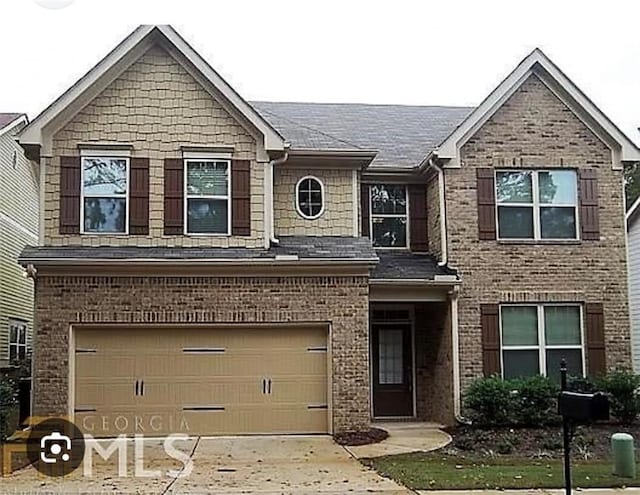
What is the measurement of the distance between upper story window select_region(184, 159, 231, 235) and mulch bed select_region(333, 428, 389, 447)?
15.1 ft

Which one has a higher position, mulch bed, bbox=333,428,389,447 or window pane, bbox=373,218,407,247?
window pane, bbox=373,218,407,247

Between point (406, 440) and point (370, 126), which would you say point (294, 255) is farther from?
point (370, 126)

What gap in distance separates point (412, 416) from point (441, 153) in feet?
19.7

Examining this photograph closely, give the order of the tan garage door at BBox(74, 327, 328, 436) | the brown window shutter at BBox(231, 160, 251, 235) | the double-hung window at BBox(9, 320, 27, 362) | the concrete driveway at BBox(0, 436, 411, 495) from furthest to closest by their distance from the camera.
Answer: the double-hung window at BBox(9, 320, 27, 362) < the brown window shutter at BBox(231, 160, 251, 235) < the tan garage door at BBox(74, 327, 328, 436) < the concrete driveway at BBox(0, 436, 411, 495)

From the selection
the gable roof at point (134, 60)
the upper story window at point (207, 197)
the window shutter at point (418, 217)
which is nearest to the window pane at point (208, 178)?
the upper story window at point (207, 197)

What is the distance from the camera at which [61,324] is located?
16.6m

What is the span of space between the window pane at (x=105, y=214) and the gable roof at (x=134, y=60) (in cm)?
160

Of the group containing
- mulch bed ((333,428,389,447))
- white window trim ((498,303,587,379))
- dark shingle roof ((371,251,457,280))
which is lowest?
mulch bed ((333,428,389,447))

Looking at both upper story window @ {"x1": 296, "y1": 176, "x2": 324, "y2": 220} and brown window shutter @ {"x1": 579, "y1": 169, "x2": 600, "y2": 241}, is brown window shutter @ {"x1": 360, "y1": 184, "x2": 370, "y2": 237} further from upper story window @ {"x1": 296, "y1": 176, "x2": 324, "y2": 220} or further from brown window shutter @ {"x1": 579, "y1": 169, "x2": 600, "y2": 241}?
brown window shutter @ {"x1": 579, "y1": 169, "x2": 600, "y2": 241}

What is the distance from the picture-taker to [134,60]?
57.9ft

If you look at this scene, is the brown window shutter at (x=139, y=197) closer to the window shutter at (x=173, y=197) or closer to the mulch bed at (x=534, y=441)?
the window shutter at (x=173, y=197)

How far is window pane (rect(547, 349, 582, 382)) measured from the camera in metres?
18.4

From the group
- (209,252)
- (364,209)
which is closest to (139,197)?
(209,252)

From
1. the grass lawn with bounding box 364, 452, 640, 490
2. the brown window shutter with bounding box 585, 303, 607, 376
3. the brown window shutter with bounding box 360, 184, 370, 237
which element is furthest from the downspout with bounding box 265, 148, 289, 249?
the brown window shutter with bounding box 585, 303, 607, 376
